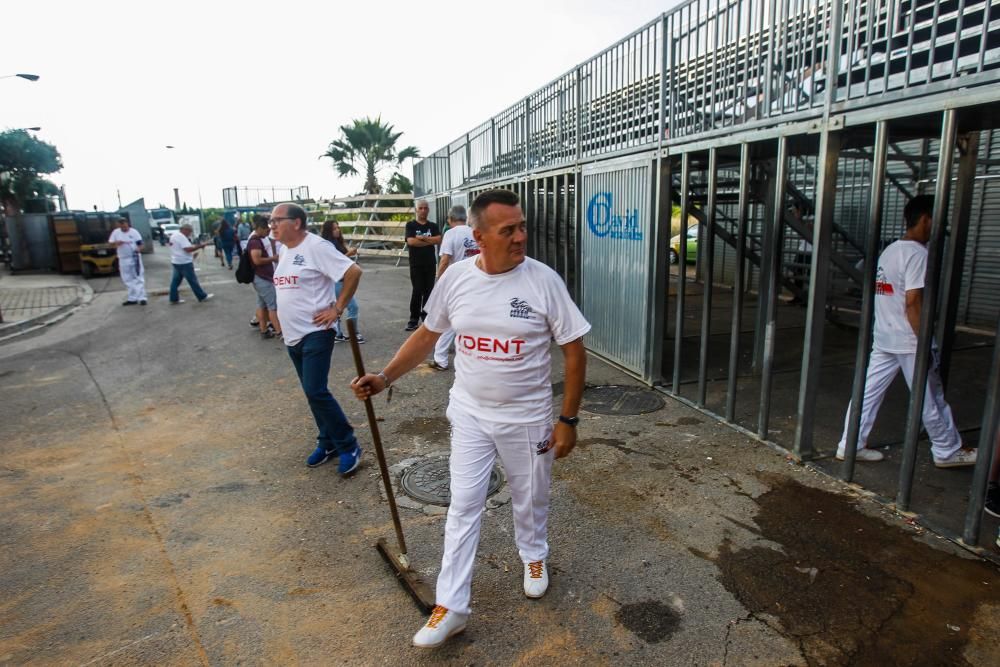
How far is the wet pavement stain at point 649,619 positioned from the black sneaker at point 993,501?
7.66ft

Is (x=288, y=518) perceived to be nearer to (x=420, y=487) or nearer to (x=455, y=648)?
(x=420, y=487)

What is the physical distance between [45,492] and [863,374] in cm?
592

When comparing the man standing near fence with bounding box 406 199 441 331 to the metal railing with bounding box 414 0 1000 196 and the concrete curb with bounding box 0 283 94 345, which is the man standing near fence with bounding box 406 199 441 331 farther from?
the concrete curb with bounding box 0 283 94 345

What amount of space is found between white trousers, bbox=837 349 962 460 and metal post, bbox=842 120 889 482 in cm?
10

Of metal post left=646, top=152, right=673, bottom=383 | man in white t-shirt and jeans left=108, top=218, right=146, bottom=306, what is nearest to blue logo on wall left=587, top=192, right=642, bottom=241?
metal post left=646, top=152, right=673, bottom=383

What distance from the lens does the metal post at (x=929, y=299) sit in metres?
3.47

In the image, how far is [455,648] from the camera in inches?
111

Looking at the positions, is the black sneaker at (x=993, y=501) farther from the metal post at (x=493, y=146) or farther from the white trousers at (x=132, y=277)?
the white trousers at (x=132, y=277)

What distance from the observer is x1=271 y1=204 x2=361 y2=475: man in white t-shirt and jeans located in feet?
15.2

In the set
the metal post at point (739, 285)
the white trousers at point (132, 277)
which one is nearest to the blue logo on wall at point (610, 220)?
the metal post at point (739, 285)

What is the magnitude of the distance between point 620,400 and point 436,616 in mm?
3927

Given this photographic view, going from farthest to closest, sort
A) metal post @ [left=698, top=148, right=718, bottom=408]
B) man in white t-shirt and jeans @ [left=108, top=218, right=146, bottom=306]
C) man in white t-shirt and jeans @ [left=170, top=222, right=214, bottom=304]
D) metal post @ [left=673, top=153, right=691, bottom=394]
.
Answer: man in white t-shirt and jeans @ [left=108, top=218, right=146, bottom=306]
man in white t-shirt and jeans @ [left=170, top=222, right=214, bottom=304]
metal post @ [left=673, top=153, right=691, bottom=394]
metal post @ [left=698, top=148, right=718, bottom=408]

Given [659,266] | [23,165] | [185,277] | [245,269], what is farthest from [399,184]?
[659,266]

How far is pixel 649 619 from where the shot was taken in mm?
2998
